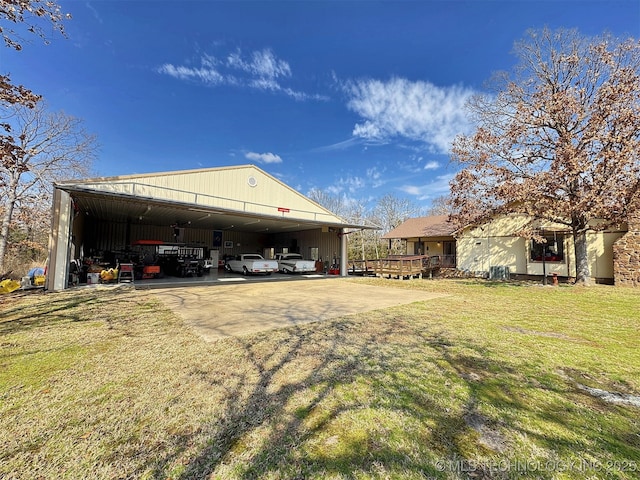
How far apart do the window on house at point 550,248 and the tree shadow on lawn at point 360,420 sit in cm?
1545

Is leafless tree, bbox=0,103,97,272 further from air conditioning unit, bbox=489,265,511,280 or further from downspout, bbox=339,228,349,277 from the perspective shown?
air conditioning unit, bbox=489,265,511,280

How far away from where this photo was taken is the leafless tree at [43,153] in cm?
1404

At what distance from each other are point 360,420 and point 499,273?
1774 centimetres

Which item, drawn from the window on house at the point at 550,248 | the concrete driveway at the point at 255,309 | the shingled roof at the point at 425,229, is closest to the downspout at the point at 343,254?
the shingled roof at the point at 425,229

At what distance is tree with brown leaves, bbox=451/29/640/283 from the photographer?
10.7m

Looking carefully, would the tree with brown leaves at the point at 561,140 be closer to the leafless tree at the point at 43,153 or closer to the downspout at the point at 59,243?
the downspout at the point at 59,243

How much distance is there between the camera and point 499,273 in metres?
16.5

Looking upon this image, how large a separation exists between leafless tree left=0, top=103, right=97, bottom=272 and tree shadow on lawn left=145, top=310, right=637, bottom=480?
59.8ft

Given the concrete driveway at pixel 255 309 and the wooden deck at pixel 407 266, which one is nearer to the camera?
the concrete driveway at pixel 255 309

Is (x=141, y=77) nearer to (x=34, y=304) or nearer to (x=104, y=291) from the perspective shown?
(x=104, y=291)

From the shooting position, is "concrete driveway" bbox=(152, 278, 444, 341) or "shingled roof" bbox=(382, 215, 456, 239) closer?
"concrete driveway" bbox=(152, 278, 444, 341)

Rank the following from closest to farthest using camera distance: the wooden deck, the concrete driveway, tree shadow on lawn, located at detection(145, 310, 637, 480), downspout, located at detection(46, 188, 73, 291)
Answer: tree shadow on lawn, located at detection(145, 310, 637, 480) → the concrete driveway → downspout, located at detection(46, 188, 73, 291) → the wooden deck

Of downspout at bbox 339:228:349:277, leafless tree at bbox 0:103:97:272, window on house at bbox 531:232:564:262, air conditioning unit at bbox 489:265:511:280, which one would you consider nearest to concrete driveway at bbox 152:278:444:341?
downspout at bbox 339:228:349:277

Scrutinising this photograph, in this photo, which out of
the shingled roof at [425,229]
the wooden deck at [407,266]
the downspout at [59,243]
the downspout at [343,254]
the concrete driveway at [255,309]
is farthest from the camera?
the shingled roof at [425,229]
